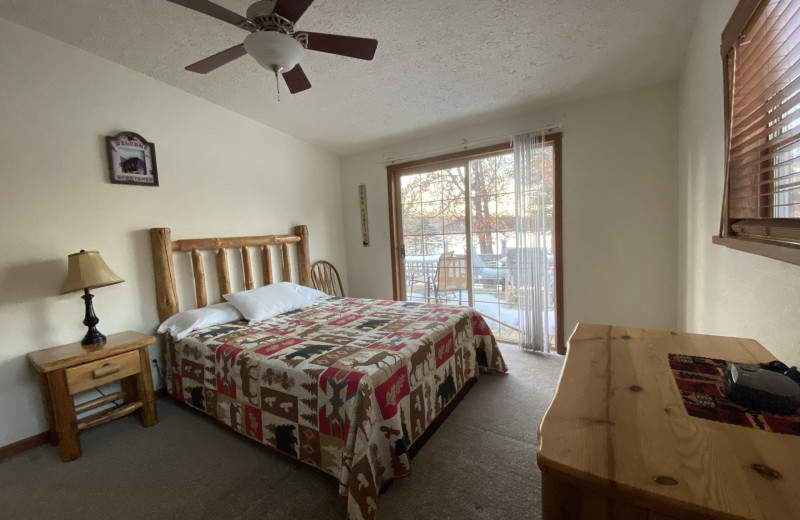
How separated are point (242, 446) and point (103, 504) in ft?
2.03

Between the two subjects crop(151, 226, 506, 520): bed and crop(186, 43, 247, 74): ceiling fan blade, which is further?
crop(186, 43, 247, 74): ceiling fan blade

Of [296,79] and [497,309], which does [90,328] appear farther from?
[497,309]

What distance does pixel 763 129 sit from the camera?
1.06 metres

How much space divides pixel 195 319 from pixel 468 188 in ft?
9.36

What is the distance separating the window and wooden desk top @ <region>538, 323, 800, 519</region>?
0.53m

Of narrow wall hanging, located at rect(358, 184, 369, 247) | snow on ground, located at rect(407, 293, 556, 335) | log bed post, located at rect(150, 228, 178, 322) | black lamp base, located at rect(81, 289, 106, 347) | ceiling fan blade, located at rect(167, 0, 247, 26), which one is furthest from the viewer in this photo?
narrow wall hanging, located at rect(358, 184, 369, 247)

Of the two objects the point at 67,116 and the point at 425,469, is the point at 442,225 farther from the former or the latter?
the point at 67,116

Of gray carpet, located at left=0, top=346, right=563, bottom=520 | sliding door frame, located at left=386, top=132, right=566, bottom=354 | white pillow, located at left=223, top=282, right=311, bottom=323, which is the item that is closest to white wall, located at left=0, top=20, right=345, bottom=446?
gray carpet, located at left=0, top=346, right=563, bottom=520

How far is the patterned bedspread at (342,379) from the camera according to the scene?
4.71ft

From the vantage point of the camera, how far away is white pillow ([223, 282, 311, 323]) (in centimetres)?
263

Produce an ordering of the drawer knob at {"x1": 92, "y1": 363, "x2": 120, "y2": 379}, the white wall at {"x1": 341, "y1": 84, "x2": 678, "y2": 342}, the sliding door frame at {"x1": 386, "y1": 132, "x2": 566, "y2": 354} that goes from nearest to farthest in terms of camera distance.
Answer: the drawer knob at {"x1": 92, "y1": 363, "x2": 120, "y2": 379}, the white wall at {"x1": 341, "y1": 84, "x2": 678, "y2": 342}, the sliding door frame at {"x1": 386, "y1": 132, "x2": 566, "y2": 354}

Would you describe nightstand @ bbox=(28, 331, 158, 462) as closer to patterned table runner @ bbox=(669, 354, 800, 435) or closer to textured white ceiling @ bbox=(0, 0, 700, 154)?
textured white ceiling @ bbox=(0, 0, 700, 154)

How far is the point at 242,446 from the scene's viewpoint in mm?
1907

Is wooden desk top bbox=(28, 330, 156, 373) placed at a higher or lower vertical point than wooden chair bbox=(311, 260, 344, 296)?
lower
